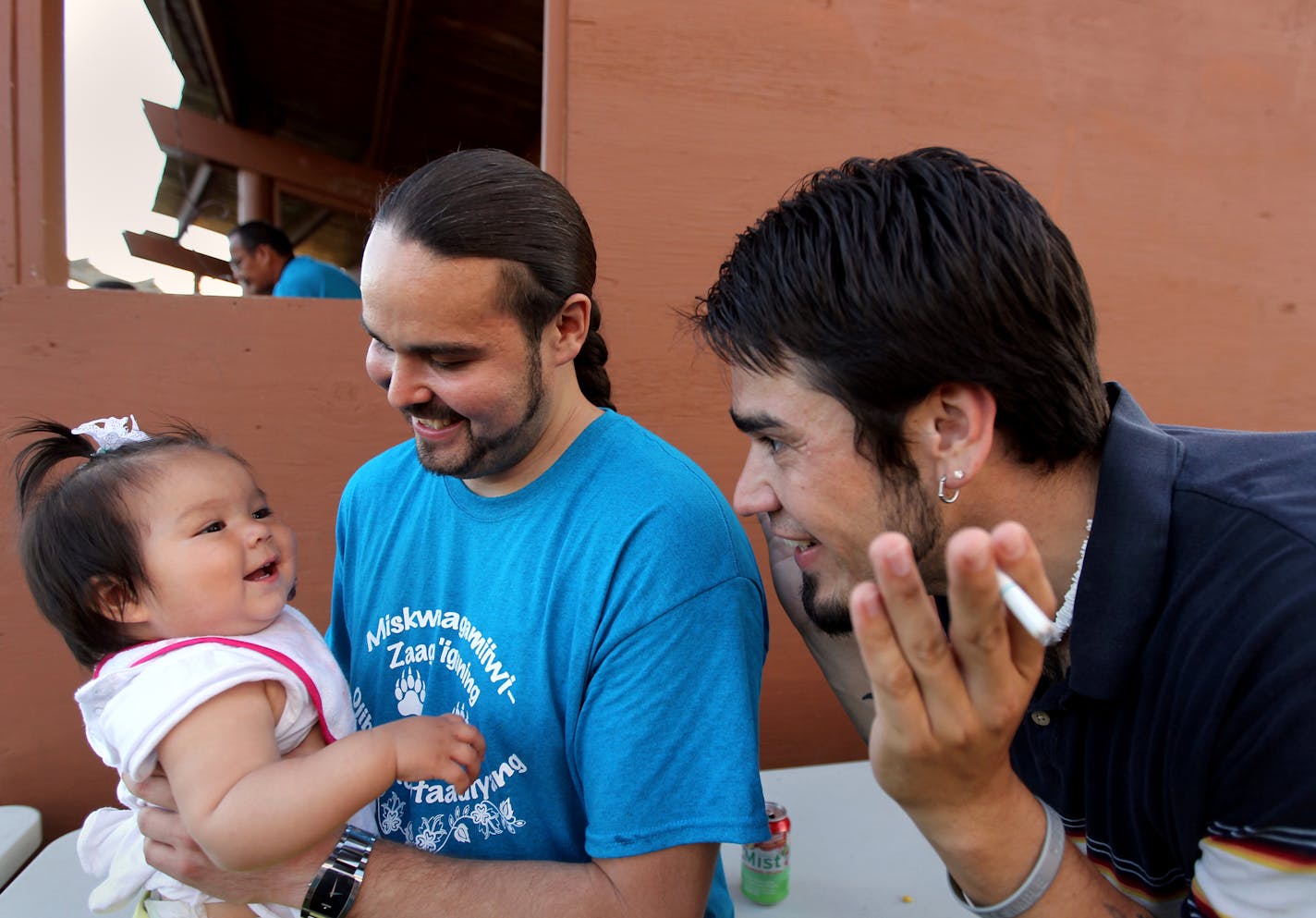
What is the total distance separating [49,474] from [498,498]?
1.52m

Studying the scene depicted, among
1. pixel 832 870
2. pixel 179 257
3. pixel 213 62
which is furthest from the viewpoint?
pixel 179 257

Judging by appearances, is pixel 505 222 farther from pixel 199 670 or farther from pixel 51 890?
pixel 51 890

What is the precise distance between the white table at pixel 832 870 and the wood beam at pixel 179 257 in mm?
9523

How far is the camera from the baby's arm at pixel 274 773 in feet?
4.05

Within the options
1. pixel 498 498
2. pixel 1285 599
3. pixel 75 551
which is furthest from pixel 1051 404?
pixel 75 551

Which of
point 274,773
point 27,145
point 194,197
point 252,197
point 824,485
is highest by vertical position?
point 194,197

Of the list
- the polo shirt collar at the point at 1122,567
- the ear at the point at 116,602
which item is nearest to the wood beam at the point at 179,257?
the ear at the point at 116,602

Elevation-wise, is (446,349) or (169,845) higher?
(446,349)

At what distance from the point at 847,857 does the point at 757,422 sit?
1.25 metres

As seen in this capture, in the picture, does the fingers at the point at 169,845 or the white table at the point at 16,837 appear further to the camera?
the white table at the point at 16,837

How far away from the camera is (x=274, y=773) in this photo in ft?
4.17

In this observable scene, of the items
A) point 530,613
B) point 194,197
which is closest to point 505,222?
point 530,613

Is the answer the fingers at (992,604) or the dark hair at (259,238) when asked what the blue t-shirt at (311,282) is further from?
the fingers at (992,604)

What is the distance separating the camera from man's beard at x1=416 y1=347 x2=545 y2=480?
1470 mm
